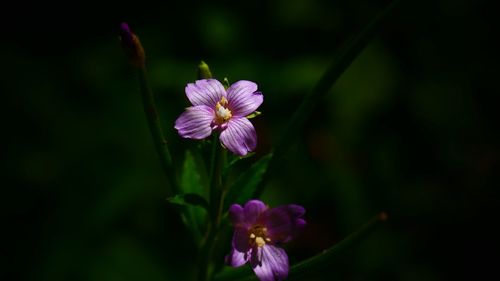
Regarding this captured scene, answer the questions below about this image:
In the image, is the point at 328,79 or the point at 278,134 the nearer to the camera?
the point at 328,79

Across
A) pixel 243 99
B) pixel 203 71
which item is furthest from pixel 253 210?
pixel 203 71

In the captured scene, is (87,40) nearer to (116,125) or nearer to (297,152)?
(116,125)

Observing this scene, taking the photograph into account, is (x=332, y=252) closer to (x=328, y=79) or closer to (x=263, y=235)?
(x=263, y=235)

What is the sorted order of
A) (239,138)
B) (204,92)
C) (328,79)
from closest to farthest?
(239,138) < (204,92) < (328,79)

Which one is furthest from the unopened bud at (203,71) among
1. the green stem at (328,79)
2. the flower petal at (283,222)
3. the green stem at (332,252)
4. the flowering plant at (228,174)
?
the green stem at (332,252)

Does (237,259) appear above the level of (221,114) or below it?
below

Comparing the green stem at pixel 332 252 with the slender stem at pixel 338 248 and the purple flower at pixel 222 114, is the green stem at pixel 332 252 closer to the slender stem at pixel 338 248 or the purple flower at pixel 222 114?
the slender stem at pixel 338 248

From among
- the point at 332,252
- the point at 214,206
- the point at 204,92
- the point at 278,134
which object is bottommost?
the point at 278,134
